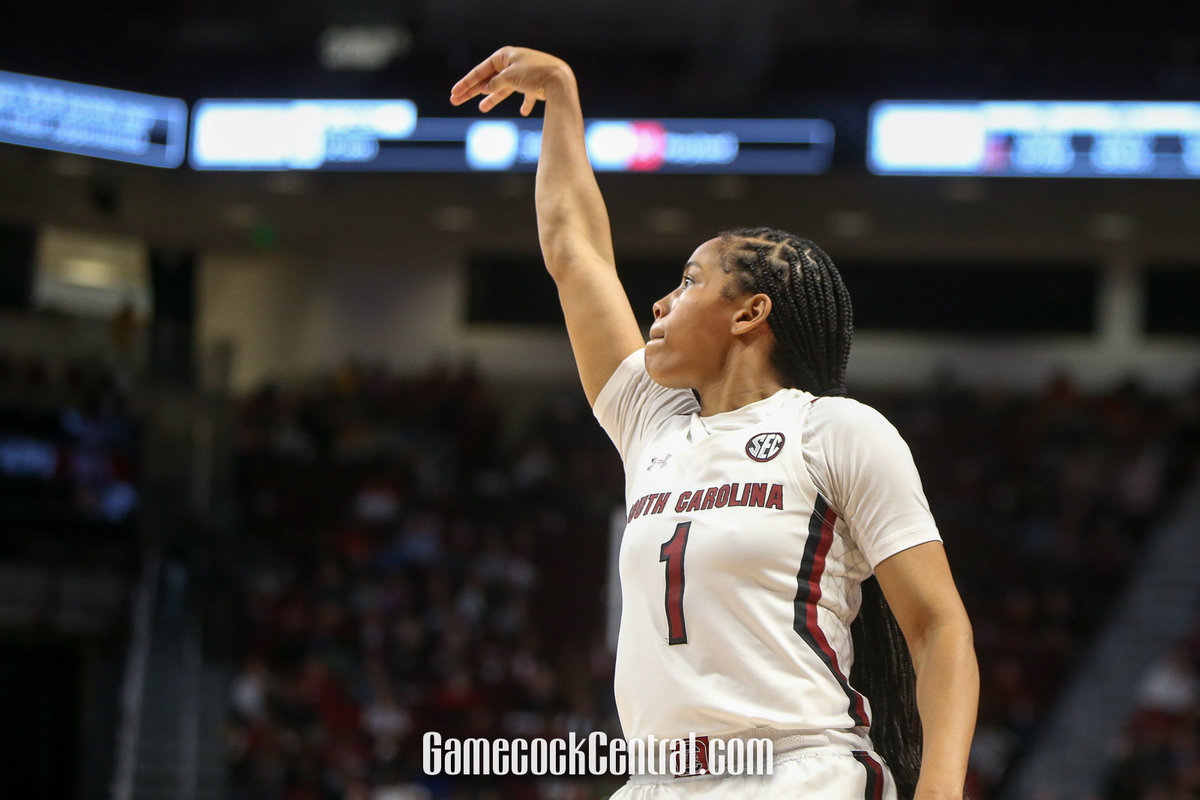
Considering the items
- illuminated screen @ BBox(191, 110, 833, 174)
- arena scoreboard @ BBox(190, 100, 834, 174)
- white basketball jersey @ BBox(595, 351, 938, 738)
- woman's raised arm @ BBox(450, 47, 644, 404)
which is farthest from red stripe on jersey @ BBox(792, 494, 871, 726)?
arena scoreboard @ BBox(190, 100, 834, 174)

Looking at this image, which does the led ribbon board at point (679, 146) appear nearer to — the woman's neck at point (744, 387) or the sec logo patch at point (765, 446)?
the woman's neck at point (744, 387)

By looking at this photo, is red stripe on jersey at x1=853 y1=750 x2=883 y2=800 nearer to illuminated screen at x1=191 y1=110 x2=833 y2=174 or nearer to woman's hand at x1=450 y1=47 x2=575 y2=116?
woman's hand at x1=450 y1=47 x2=575 y2=116

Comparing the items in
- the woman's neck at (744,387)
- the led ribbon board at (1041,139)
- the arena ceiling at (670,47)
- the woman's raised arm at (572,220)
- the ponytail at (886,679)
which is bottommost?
the ponytail at (886,679)

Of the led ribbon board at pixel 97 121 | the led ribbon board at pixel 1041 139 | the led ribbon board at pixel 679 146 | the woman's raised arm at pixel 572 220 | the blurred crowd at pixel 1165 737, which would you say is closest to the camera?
the woman's raised arm at pixel 572 220

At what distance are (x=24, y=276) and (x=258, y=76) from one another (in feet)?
15.2

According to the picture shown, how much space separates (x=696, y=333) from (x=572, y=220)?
0.42 metres

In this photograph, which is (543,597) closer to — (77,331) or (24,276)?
(77,331)

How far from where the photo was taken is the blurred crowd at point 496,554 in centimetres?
1060

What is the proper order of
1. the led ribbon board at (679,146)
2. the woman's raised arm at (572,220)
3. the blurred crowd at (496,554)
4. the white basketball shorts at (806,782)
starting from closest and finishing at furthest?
the white basketball shorts at (806,782) → the woman's raised arm at (572,220) → the blurred crowd at (496,554) → the led ribbon board at (679,146)

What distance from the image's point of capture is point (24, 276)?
50.3 feet

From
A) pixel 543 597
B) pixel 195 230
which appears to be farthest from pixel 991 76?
pixel 195 230

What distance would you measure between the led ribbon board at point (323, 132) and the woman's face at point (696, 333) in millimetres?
10477

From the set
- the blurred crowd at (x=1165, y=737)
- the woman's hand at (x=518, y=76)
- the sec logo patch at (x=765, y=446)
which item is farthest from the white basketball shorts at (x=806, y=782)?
the blurred crowd at (x=1165, y=737)

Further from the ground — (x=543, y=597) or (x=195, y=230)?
(x=195, y=230)
